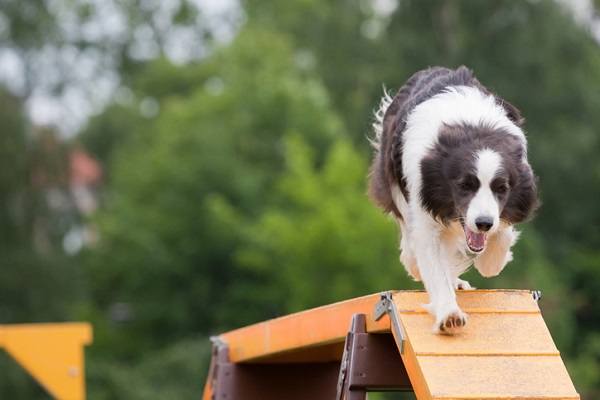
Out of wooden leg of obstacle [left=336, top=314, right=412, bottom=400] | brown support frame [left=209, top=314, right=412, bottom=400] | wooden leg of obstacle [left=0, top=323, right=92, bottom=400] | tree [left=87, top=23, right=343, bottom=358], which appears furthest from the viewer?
tree [left=87, top=23, right=343, bottom=358]

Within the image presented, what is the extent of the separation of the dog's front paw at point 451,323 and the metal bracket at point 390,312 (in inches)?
6.4

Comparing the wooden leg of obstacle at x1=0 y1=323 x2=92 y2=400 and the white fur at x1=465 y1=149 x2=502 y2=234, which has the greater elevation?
the wooden leg of obstacle at x1=0 y1=323 x2=92 y2=400

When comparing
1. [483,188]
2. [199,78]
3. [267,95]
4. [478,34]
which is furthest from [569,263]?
[483,188]

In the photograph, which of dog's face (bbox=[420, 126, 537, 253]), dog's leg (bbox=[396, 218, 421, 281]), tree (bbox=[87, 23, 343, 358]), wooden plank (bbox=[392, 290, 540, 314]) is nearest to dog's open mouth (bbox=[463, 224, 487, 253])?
dog's face (bbox=[420, 126, 537, 253])

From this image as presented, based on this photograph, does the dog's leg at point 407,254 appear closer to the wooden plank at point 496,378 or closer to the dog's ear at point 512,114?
the dog's ear at point 512,114

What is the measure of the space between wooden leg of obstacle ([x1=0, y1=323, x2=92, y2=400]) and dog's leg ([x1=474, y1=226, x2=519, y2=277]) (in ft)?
14.8

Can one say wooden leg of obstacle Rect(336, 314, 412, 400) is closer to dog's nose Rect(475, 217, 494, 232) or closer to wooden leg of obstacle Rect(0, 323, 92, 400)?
dog's nose Rect(475, 217, 494, 232)

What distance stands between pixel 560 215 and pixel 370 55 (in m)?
5.80

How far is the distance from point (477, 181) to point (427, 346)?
773mm

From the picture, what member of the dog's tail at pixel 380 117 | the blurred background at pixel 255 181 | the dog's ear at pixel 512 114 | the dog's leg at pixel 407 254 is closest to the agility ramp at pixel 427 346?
the dog's leg at pixel 407 254

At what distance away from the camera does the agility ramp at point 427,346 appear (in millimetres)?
5496

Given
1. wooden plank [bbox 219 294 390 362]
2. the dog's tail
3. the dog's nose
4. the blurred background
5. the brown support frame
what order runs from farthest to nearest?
the blurred background, the brown support frame, the dog's tail, wooden plank [bbox 219 294 390 362], the dog's nose

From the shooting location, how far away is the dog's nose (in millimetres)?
5625

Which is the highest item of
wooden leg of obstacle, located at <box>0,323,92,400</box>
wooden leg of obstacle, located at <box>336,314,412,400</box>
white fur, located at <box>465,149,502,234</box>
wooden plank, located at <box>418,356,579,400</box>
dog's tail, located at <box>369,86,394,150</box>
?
wooden leg of obstacle, located at <box>0,323,92,400</box>
